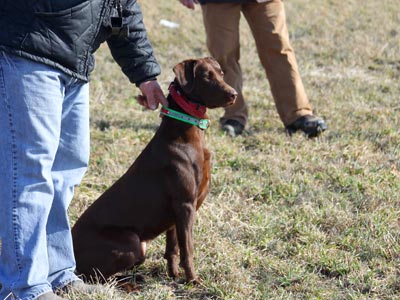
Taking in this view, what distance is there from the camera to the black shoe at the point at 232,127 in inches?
252

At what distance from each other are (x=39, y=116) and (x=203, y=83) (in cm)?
118

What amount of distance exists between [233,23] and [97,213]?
119 inches

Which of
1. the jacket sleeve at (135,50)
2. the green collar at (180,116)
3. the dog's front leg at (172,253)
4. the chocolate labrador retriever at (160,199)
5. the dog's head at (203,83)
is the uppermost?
the jacket sleeve at (135,50)

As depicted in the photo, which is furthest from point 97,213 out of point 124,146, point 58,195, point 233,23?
point 233,23

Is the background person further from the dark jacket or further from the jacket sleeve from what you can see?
the dark jacket

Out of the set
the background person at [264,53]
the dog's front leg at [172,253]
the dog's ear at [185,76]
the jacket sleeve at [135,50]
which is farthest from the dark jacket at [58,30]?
the background person at [264,53]

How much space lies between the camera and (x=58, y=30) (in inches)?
120

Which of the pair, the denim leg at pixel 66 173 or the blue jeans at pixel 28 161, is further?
the denim leg at pixel 66 173

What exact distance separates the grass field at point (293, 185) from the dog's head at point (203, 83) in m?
0.85

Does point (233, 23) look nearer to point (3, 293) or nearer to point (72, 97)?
point (72, 97)

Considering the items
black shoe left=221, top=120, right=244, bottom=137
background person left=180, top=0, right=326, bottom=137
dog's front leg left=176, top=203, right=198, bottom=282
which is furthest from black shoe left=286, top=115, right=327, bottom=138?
dog's front leg left=176, top=203, right=198, bottom=282

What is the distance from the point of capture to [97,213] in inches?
151

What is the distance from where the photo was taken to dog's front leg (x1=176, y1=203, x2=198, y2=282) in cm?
383

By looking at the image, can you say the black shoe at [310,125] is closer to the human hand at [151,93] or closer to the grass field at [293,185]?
the grass field at [293,185]
